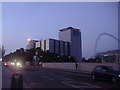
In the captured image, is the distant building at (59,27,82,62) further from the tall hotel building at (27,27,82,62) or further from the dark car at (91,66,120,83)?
the dark car at (91,66,120,83)

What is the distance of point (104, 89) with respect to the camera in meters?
11.9

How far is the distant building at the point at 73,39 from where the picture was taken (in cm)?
15462

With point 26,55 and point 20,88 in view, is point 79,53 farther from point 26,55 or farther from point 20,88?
point 20,88

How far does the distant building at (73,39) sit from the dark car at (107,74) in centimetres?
13378

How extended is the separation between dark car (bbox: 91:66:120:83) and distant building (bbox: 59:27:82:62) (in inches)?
5267

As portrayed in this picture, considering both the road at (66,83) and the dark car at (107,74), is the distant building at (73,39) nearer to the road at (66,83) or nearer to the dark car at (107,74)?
the road at (66,83)

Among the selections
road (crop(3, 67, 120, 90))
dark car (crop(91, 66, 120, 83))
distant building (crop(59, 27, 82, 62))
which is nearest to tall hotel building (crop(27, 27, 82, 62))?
distant building (crop(59, 27, 82, 62))

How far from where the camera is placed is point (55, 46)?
14062cm

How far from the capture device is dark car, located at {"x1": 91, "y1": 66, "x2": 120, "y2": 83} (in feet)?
52.1

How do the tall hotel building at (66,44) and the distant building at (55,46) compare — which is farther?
the tall hotel building at (66,44)

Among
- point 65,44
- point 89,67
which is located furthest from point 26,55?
point 89,67

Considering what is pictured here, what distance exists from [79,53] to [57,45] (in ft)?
78.6

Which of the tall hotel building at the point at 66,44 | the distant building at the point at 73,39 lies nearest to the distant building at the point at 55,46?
the tall hotel building at the point at 66,44

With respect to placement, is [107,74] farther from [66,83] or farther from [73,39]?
[73,39]
